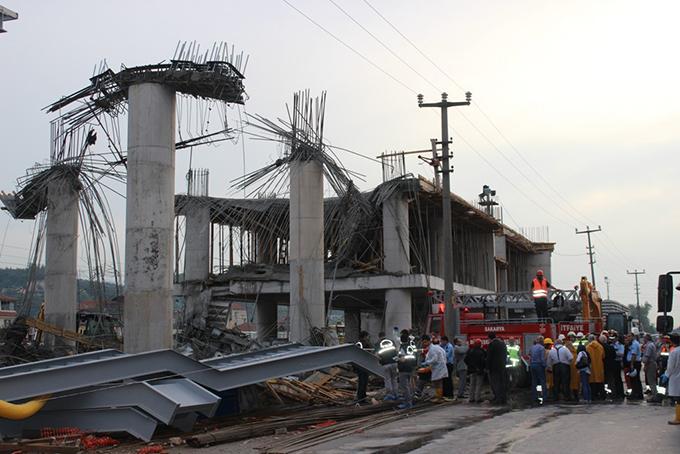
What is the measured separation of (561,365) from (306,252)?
11.5 meters

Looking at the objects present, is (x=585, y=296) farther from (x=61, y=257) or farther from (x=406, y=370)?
(x=61, y=257)

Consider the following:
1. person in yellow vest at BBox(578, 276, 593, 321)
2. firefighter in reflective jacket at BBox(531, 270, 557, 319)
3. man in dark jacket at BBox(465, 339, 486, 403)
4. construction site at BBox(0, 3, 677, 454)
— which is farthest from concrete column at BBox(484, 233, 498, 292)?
man in dark jacket at BBox(465, 339, 486, 403)

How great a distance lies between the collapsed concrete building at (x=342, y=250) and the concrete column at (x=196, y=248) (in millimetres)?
52

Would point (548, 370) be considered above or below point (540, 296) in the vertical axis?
below

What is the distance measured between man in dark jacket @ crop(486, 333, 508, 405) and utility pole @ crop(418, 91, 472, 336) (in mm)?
6159

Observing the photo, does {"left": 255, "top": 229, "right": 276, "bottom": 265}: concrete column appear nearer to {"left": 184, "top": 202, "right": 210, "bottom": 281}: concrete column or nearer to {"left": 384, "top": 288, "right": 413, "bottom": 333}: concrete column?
{"left": 184, "top": 202, "right": 210, "bottom": 281}: concrete column

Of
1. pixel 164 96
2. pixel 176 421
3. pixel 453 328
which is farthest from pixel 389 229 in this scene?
pixel 176 421

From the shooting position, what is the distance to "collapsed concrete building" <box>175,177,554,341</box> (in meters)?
36.6

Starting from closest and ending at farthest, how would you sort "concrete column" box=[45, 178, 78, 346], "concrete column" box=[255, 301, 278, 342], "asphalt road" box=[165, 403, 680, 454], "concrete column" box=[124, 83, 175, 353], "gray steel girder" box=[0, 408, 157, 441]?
"asphalt road" box=[165, 403, 680, 454] < "gray steel girder" box=[0, 408, 157, 441] < "concrete column" box=[124, 83, 175, 353] < "concrete column" box=[45, 178, 78, 346] < "concrete column" box=[255, 301, 278, 342]

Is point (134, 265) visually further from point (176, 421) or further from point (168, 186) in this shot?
point (176, 421)

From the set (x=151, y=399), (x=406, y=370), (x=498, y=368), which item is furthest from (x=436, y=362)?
(x=151, y=399)

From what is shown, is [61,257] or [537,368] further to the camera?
[61,257]

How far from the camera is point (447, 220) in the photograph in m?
25.3

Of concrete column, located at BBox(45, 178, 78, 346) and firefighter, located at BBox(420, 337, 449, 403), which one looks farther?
concrete column, located at BBox(45, 178, 78, 346)
